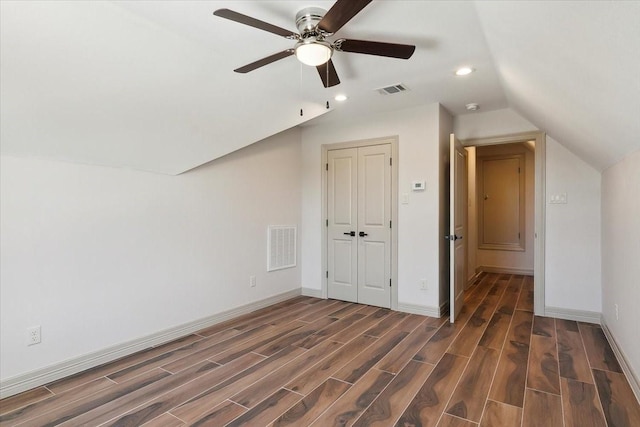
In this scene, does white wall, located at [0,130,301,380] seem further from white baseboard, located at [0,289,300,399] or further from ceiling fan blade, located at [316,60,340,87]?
ceiling fan blade, located at [316,60,340,87]

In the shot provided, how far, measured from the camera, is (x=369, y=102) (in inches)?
149

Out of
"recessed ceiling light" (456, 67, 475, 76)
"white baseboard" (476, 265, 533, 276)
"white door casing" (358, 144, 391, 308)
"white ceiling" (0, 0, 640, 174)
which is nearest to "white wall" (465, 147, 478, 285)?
"white baseboard" (476, 265, 533, 276)

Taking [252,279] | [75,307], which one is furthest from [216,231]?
[75,307]

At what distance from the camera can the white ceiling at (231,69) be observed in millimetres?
1563

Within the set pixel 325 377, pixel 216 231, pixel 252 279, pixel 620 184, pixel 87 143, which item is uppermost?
pixel 87 143

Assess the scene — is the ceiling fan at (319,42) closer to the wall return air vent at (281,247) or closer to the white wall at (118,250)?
the white wall at (118,250)

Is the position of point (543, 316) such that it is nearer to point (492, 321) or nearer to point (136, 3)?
point (492, 321)

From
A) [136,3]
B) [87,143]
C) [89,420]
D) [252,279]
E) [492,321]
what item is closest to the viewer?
[136,3]

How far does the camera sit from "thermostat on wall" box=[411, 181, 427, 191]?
3.89 m

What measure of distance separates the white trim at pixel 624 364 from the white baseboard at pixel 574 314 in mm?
374

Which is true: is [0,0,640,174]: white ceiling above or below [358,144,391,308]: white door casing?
above

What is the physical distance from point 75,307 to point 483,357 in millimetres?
3226

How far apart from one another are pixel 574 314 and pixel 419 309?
1626mm

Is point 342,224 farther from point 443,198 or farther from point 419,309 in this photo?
point 419,309
